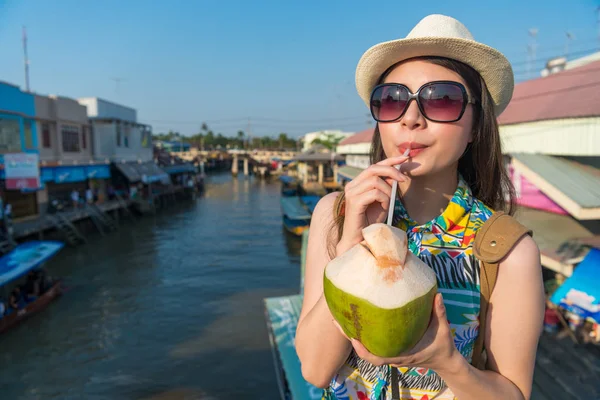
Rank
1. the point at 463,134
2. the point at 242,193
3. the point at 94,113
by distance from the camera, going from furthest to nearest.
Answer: the point at 242,193, the point at 94,113, the point at 463,134

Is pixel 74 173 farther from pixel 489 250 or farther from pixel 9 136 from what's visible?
pixel 489 250

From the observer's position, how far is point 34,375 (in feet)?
31.9

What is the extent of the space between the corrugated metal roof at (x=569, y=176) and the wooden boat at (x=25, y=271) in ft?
44.1

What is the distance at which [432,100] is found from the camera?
50.9 inches

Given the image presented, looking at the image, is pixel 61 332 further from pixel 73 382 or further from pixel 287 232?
pixel 287 232

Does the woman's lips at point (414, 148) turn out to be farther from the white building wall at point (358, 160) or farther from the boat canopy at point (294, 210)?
the white building wall at point (358, 160)

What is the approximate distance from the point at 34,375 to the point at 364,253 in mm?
11828

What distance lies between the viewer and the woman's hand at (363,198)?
110cm

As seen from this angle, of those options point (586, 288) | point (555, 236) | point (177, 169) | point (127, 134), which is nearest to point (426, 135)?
point (586, 288)

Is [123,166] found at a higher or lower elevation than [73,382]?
higher

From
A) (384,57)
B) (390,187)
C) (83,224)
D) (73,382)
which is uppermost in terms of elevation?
(384,57)

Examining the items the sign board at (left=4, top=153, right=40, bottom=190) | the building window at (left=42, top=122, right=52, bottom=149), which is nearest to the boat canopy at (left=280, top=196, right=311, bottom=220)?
the sign board at (left=4, top=153, right=40, bottom=190)

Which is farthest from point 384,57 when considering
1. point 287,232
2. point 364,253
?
point 287,232

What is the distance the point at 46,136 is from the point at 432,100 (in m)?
25.8
